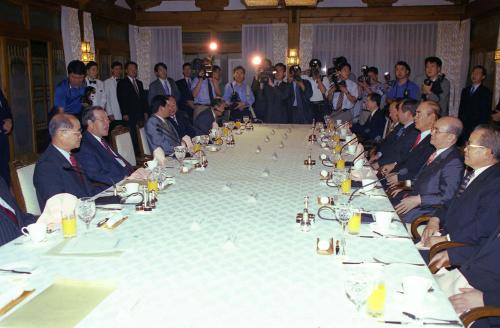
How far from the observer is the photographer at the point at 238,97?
8469 millimetres

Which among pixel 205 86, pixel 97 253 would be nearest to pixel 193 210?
pixel 97 253

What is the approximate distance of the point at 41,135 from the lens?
755 cm

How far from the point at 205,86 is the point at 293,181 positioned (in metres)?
5.84

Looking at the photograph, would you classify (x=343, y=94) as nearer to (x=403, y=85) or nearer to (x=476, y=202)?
(x=403, y=85)

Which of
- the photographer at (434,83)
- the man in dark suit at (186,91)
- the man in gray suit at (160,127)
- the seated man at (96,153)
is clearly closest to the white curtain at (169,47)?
the man in dark suit at (186,91)

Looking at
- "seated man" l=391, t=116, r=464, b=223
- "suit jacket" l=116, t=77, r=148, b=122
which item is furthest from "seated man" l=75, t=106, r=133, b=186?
"suit jacket" l=116, t=77, r=148, b=122

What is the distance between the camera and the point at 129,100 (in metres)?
8.59

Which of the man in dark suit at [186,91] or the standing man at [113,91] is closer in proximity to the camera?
the standing man at [113,91]

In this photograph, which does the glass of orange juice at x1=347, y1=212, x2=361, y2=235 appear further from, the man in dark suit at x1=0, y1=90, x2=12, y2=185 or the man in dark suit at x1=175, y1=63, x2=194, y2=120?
the man in dark suit at x1=175, y1=63, x2=194, y2=120

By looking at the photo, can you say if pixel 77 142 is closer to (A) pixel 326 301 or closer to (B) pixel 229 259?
(B) pixel 229 259

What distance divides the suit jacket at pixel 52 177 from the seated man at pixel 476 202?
2270mm

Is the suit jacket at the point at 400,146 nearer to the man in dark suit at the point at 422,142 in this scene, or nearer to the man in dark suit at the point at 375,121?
the man in dark suit at the point at 422,142

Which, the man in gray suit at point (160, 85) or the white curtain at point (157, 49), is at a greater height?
the white curtain at point (157, 49)

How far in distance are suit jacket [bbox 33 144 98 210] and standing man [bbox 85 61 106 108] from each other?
4963 mm
